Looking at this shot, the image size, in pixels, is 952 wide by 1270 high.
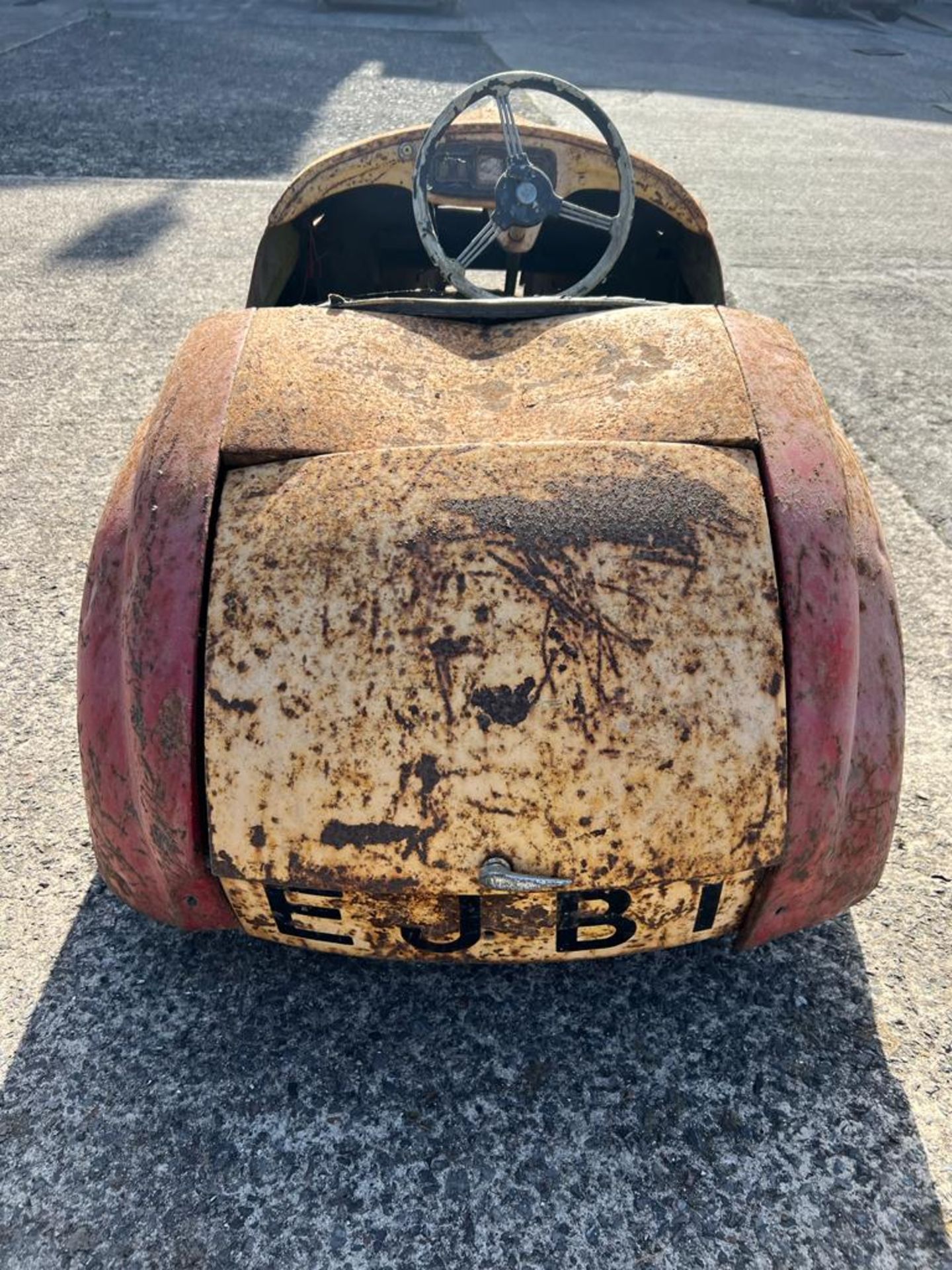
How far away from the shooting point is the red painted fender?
1.65 m

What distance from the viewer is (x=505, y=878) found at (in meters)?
1.60

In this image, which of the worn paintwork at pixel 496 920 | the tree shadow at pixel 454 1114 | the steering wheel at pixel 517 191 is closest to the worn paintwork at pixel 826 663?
the worn paintwork at pixel 496 920

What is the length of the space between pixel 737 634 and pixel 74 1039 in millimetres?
1485

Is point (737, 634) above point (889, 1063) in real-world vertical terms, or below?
above

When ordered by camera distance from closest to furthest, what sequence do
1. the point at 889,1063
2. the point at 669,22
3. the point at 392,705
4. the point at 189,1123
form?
the point at 392,705 → the point at 189,1123 → the point at 889,1063 → the point at 669,22

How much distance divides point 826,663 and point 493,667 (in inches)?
21.0

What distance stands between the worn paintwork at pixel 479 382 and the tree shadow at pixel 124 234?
4.60m

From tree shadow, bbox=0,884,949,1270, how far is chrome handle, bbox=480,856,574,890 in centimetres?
56

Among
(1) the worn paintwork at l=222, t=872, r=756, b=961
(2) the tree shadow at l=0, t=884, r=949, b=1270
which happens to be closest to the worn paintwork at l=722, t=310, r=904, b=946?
(1) the worn paintwork at l=222, t=872, r=756, b=961

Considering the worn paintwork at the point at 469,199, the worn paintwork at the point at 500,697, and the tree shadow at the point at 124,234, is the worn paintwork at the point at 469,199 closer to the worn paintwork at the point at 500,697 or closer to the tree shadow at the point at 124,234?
the worn paintwork at the point at 500,697

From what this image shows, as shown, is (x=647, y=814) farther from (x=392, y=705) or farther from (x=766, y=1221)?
(x=766, y=1221)

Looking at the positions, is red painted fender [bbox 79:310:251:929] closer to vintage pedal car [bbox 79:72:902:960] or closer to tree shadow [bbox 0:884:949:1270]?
vintage pedal car [bbox 79:72:902:960]

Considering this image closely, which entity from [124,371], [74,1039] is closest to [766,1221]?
[74,1039]

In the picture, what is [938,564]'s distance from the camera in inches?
138
